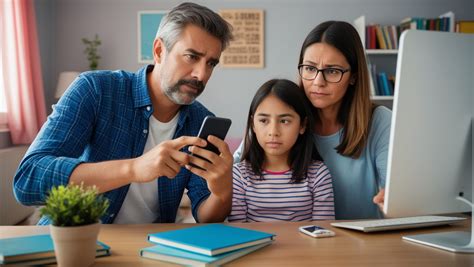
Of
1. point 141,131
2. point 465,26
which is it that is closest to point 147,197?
point 141,131

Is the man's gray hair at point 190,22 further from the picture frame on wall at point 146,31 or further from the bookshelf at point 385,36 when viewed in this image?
the picture frame on wall at point 146,31

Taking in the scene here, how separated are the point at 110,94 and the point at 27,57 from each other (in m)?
2.92

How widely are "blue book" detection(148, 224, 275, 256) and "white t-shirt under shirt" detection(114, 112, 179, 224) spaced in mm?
540

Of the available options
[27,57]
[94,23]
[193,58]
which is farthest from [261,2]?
[193,58]

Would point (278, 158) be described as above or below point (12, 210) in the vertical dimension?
above

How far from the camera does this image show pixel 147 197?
1.69 metres

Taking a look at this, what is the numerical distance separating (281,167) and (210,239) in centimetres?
76

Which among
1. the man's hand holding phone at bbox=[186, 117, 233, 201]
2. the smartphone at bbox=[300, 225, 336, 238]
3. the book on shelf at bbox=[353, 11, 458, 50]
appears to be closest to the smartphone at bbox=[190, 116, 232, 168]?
the man's hand holding phone at bbox=[186, 117, 233, 201]

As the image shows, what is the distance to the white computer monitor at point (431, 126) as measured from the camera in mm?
1027

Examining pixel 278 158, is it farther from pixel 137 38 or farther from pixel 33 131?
pixel 137 38

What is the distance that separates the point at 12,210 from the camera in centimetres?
376

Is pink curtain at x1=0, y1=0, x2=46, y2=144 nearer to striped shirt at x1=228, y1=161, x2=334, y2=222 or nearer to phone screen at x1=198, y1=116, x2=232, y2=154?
striped shirt at x1=228, y1=161, x2=334, y2=222

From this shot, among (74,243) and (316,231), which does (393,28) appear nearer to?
(316,231)

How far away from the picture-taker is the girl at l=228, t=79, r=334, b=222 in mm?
1674
